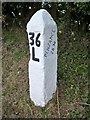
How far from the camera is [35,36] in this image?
9.75ft

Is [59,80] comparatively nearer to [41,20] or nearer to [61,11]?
[41,20]

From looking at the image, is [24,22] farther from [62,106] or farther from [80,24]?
[62,106]

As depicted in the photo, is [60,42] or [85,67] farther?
[60,42]

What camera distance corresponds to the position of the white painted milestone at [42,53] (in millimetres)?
2953

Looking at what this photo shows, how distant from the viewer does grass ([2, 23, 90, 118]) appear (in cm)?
346

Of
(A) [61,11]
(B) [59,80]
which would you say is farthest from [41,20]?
(A) [61,11]

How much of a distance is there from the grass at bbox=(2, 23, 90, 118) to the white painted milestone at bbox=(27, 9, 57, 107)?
1.14 feet

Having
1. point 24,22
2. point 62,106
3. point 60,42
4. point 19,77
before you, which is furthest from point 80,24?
point 62,106

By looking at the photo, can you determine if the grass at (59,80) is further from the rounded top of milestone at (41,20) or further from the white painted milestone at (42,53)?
the rounded top of milestone at (41,20)

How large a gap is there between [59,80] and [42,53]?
38.8 inches

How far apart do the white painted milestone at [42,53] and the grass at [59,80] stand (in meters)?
0.35

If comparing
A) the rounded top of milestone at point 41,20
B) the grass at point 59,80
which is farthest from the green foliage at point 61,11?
the rounded top of milestone at point 41,20

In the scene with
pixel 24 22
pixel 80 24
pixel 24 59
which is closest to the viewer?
pixel 24 59

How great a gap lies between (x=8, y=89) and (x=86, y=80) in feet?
3.48
